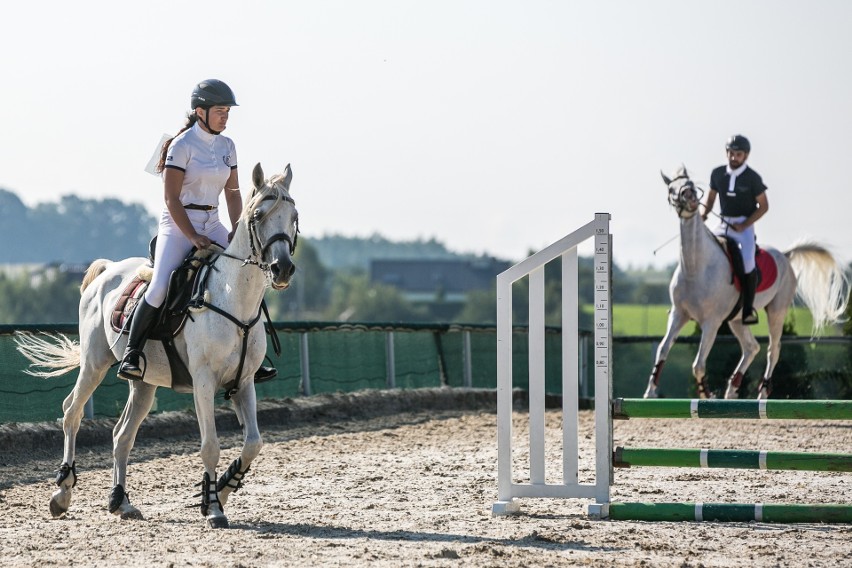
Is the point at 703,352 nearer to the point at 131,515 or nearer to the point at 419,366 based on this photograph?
the point at 419,366

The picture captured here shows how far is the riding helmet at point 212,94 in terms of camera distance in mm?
8773

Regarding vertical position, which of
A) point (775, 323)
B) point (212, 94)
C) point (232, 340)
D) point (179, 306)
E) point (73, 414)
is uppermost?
point (212, 94)

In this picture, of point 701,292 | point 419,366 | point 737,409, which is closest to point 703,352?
point 701,292

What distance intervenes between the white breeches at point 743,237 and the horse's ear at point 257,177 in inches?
378

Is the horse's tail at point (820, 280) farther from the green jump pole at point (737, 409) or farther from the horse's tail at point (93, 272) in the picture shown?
the horse's tail at point (93, 272)

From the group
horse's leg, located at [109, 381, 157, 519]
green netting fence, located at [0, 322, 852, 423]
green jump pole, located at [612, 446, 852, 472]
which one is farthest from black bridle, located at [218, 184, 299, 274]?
green netting fence, located at [0, 322, 852, 423]

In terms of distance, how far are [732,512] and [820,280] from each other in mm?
11715

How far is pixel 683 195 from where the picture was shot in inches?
612

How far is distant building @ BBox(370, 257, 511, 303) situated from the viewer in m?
161

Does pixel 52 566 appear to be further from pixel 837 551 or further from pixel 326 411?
pixel 326 411

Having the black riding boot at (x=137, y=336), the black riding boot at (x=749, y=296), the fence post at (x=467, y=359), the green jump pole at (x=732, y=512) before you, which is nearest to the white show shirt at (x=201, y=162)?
the black riding boot at (x=137, y=336)

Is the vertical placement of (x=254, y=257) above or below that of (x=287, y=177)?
below

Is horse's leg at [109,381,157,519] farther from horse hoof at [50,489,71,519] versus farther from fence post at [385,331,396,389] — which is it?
fence post at [385,331,396,389]

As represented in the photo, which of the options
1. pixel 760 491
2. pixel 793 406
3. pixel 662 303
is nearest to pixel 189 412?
pixel 760 491
